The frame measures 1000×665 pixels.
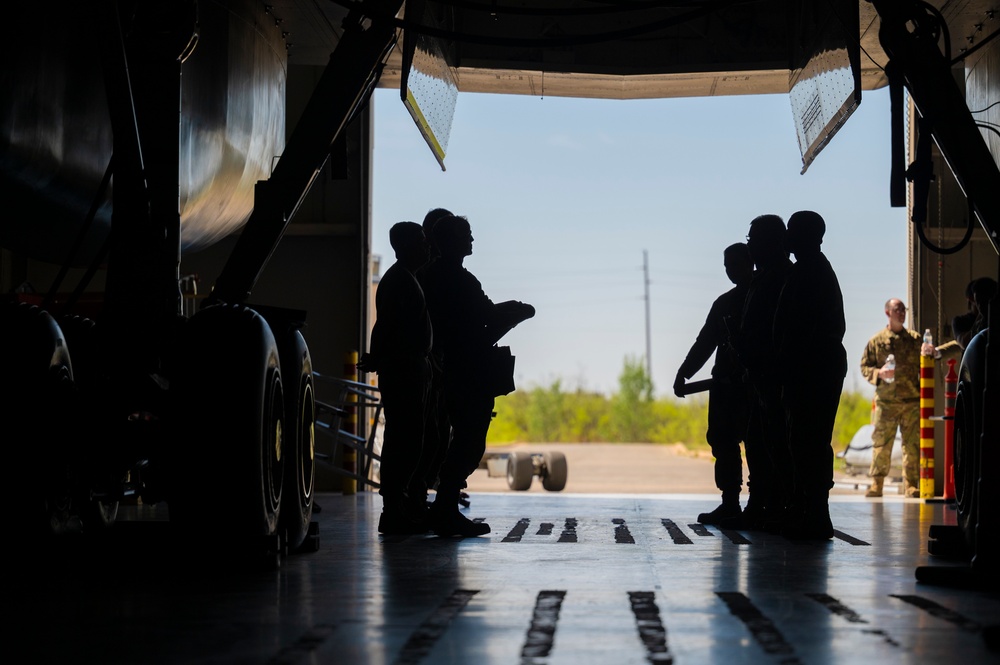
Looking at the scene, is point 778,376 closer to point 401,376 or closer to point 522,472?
point 401,376

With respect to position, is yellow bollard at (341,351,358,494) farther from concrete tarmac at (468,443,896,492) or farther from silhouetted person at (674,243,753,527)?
concrete tarmac at (468,443,896,492)

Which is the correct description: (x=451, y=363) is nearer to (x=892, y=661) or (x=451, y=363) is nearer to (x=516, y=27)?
(x=892, y=661)

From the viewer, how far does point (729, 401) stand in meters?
10.0

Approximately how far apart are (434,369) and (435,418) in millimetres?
323

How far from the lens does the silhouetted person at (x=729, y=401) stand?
998cm

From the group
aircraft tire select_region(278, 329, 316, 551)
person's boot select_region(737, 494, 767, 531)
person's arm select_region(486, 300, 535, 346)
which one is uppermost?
person's arm select_region(486, 300, 535, 346)

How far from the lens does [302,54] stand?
1409 centimetres

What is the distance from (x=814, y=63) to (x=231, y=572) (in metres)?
7.49

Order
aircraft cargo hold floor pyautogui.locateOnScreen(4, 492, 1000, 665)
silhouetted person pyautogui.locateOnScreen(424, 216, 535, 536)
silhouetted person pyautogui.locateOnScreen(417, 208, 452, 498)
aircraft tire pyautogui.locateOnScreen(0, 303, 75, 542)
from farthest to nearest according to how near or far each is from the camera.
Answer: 1. silhouetted person pyautogui.locateOnScreen(417, 208, 452, 498)
2. silhouetted person pyautogui.locateOnScreen(424, 216, 535, 536)
3. aircraft tire pyautogui.locateOnScreen(0, 303, 75, 542)
4. aircraft cargo hold floor pyautogui.locateOnScreen(4, 492, 1000, 665)

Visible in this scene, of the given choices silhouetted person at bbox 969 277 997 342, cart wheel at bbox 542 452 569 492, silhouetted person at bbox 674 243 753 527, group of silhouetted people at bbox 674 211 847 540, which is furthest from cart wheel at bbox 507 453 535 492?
silhouetted person at bbox 674 243 753 527

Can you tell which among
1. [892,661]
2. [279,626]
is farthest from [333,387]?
[892,661]

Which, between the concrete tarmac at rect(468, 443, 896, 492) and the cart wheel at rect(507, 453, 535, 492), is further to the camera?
the concrete tarmac at rect(468, 443, 896, 492)

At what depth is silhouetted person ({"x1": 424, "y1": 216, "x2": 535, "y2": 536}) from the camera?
8953 millimetres

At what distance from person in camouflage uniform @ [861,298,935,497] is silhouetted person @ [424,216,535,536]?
7836 millimetres
